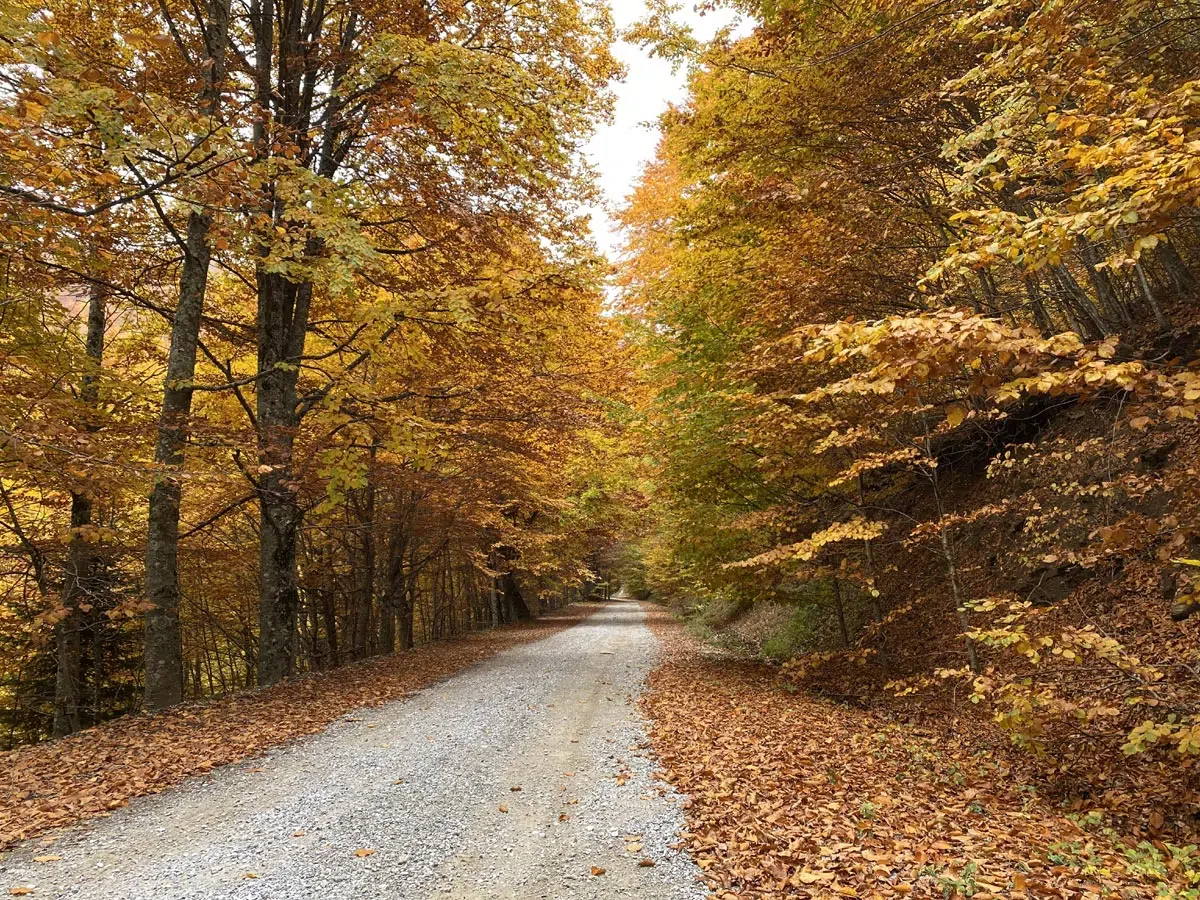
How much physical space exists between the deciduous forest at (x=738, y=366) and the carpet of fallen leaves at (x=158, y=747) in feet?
0.38

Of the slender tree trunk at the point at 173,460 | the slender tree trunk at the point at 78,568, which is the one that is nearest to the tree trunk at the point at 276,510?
the slender tree trunk at the point at 173,460

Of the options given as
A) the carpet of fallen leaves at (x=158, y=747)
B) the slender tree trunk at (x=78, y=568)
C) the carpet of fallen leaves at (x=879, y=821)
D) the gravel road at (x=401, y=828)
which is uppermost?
the slender tree trunk at (x=78, y=568)

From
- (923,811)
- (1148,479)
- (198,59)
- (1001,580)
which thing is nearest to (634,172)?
(198,59)

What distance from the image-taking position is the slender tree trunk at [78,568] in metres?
10.2

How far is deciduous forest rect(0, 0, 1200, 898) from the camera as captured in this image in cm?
429

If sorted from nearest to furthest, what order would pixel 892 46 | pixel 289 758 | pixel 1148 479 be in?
pixel 1148 479 → pixel 289 758 → pixel 892 46

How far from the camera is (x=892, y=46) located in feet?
25.0

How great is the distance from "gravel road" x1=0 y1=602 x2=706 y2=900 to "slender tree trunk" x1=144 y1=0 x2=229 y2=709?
120 inches

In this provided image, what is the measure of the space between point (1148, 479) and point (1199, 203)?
331 centimetres

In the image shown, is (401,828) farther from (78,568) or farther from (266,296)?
(78,568)

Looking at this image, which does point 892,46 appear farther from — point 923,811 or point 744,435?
point 923,811

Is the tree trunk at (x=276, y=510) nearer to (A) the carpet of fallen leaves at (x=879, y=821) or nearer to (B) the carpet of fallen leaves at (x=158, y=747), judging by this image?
(B) the carpet of fallen leaves at (x=158, y=747)

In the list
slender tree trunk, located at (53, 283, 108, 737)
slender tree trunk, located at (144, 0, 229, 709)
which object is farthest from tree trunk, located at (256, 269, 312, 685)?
slender tree trunk, located at (53, 283, 108, 737)

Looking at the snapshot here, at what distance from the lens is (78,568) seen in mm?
10828
